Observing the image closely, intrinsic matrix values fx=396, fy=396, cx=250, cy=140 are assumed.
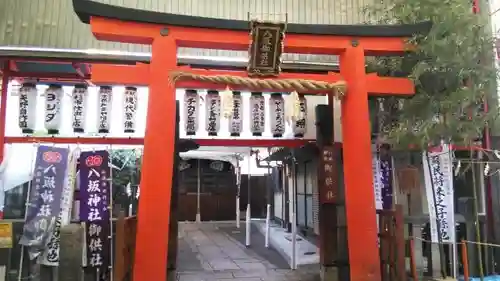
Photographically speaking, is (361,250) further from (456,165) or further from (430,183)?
(456,165)

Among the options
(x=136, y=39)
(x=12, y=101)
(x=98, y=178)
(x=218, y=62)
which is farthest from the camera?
(x=12, y=101)

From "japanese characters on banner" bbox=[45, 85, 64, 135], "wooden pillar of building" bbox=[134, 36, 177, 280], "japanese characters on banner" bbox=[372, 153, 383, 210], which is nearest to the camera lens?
"wooden pillar of building" bbox=[134, 36, 177, 280]

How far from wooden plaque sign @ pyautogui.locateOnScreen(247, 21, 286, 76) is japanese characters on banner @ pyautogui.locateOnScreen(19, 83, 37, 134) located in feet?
14.7

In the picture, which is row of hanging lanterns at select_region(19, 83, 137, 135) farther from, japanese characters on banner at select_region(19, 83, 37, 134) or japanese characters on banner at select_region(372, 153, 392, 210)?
japanese characters on banner at select_region(372, 153, 392, 210)

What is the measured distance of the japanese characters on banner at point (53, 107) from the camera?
7339mm

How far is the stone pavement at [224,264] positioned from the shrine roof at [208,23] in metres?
4.97

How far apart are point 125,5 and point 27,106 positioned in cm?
281

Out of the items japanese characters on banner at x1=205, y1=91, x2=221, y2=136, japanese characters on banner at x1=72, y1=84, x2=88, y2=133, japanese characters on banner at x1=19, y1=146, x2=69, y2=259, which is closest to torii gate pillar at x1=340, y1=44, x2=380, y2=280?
japanese characters on banner at x1=205, y1=91, x2=221, y2=136

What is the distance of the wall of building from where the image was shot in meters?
7.68

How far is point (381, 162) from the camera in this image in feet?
25.1

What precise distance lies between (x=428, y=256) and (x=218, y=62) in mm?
5519

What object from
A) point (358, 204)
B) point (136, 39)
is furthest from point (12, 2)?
point (358, 204)

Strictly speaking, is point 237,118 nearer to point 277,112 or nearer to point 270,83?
point 277,112

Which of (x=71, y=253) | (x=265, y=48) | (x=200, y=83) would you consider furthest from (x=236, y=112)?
(x=71, y=253)
